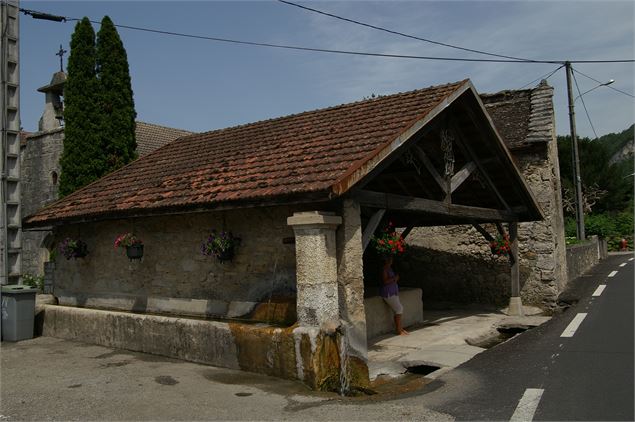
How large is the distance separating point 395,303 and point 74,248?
576 centimetres

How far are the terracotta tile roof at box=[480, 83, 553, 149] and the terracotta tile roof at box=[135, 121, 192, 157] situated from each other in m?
13.2

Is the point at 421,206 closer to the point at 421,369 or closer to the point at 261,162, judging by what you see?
the point at 421,369

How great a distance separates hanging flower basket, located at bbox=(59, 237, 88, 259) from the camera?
31.0ft

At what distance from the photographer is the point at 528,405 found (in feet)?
16.0

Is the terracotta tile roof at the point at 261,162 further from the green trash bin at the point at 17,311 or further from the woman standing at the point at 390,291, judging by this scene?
the woman standing at the point at 390,291

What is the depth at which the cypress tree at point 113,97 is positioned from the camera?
A: 662 inches

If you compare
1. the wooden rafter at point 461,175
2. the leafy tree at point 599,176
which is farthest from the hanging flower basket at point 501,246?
the leafy tree at point 599,176

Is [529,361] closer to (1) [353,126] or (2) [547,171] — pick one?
(1) [353,126]

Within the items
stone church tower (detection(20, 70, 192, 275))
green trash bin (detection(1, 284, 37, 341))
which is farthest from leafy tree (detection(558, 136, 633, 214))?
green trash bin (detection(1, 284, 37, 341))

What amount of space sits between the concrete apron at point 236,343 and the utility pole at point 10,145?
4.81ft

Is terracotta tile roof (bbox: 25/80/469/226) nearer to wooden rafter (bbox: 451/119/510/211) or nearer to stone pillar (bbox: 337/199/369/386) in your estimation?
stone pillar (bbox: 337/199/369/386)

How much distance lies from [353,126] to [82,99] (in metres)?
12.4

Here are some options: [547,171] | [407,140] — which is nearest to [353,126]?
[407,140]

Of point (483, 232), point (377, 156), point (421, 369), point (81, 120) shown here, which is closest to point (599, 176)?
point (483, 232)
